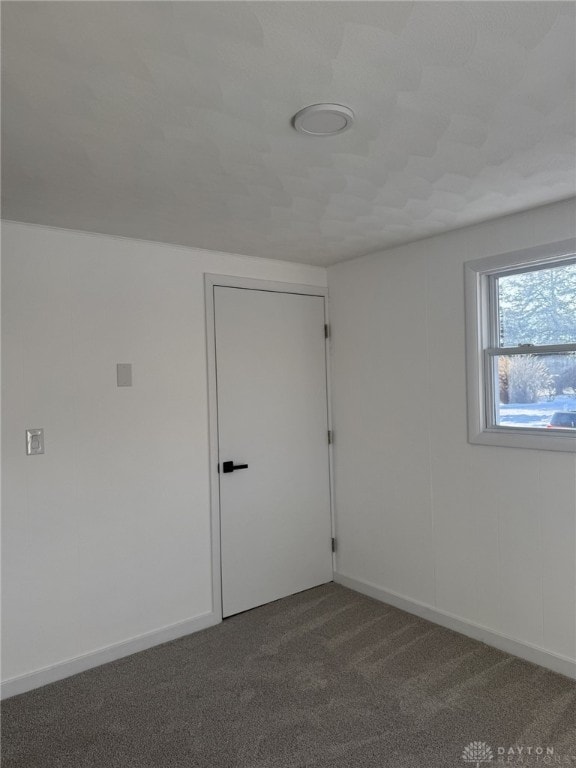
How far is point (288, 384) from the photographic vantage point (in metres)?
3.82

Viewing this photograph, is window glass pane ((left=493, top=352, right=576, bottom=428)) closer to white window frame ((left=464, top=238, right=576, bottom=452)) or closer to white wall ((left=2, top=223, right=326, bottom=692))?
white window frame ((left=464, top=238, right=576, bottom=452))

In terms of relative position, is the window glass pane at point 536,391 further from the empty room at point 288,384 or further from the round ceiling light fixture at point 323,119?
the round ceiling light fixture at point 323,119

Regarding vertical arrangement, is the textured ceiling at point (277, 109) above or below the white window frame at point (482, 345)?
above

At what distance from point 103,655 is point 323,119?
2910 mm

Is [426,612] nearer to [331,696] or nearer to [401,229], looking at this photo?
[331,696]

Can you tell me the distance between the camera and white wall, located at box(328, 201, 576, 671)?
2752 millimetres

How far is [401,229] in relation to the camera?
10.1 feet

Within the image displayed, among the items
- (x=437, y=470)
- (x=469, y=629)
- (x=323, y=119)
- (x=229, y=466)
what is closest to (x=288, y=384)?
(x=229, y=466)

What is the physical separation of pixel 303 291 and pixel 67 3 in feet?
9.21

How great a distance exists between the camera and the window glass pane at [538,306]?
271 centimetres

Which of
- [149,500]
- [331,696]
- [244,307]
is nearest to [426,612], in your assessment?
[331,696]

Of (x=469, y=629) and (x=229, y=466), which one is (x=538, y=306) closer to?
(x=469, y=629)

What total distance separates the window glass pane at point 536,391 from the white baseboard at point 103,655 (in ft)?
7.31

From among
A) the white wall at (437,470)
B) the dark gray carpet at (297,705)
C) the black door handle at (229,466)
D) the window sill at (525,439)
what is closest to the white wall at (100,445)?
the black door handle at (229,466)
